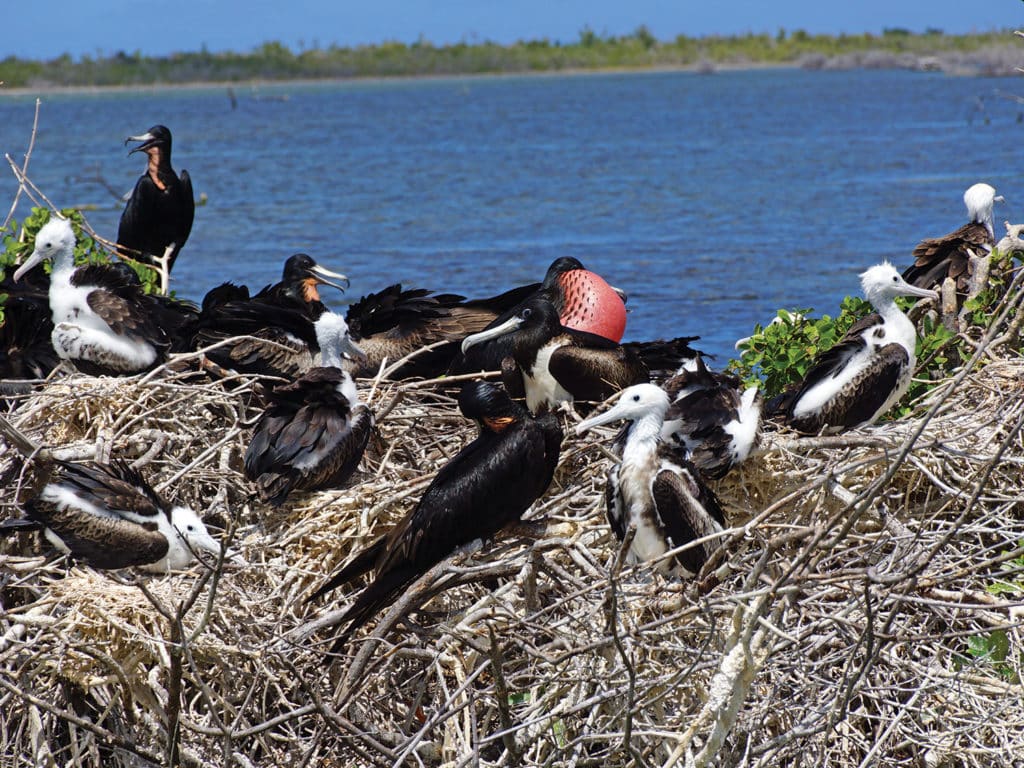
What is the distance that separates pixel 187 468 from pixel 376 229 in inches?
482

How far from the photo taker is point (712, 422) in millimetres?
4527

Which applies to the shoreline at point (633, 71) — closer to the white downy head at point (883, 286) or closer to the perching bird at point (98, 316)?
the white downy head at point (883, 286)

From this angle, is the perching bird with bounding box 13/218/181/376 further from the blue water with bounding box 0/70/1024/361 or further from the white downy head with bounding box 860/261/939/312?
the blue water with bounding box 0/70/1024/361

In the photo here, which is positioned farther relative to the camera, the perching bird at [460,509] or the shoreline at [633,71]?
the shoreline at [633,71]

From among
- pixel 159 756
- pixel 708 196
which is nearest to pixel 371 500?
pixel 159 756

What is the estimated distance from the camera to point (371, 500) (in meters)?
4.39

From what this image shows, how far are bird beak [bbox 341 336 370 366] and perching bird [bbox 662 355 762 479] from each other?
1163mm

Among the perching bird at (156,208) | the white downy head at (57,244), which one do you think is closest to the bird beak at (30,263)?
the white downy head at (57,244)

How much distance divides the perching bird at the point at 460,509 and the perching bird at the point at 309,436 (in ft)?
1.27

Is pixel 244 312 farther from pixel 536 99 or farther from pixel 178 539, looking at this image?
pixel 536 99

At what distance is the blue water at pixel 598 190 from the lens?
40.9 feet

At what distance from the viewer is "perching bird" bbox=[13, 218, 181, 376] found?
5371 mm

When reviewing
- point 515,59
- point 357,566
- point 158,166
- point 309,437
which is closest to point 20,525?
point 309,437

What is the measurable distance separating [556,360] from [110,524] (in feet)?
5.06
